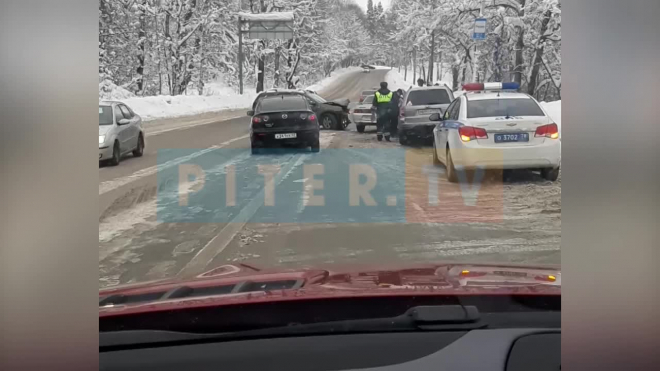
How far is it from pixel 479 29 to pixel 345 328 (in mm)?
19770

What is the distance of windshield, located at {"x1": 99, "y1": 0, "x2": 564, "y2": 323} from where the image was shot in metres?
4.74

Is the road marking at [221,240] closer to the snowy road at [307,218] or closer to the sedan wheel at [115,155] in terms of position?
the snowy road at [307,218]

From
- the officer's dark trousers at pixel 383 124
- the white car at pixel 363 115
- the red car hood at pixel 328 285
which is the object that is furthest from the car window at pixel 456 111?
the red car hood at pixel 328 285

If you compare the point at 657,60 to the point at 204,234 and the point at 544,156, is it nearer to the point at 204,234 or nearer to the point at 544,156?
the point at 204,234

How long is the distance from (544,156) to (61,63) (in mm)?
6845

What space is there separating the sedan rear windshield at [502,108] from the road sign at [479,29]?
498 inches

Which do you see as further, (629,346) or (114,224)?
(114,224)

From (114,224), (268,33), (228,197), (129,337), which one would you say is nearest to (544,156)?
(228,197)

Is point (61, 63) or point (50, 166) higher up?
point (61, 63)

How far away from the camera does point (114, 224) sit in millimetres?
6355

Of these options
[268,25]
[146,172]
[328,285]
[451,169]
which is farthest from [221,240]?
[268,25]

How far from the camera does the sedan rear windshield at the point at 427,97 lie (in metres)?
11.0

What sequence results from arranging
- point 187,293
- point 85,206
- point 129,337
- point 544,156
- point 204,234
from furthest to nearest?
point 544,156
point 204,234
point 187,293
point 129,337
point 85,206

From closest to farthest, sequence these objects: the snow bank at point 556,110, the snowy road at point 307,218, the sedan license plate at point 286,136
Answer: the snow bank at point 556,110
the snowy road at point 307,218
the sedan license plate at point 286,136
